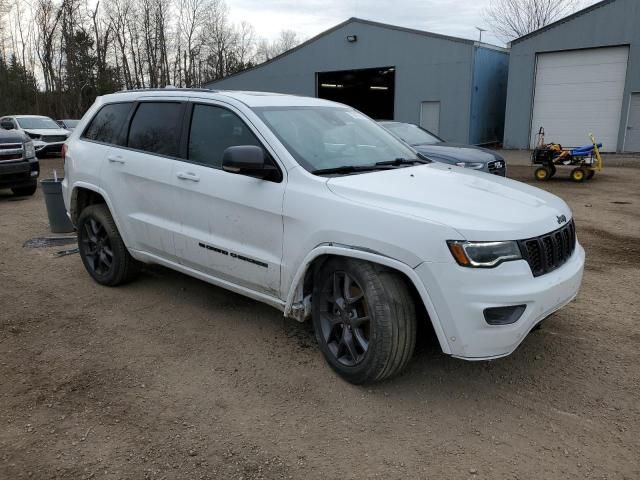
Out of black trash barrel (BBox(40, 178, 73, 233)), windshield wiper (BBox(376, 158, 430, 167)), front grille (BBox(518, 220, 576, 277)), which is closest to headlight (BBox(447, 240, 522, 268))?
front grille (BBox(518, 220, 576, 277))

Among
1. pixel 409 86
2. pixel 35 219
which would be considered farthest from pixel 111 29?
pixel 35 219

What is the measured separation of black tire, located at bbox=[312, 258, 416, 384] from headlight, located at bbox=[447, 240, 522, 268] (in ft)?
1.46

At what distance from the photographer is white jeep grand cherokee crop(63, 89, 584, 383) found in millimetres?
2959

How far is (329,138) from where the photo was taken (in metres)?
4.09

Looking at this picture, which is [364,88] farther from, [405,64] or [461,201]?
[461,201]

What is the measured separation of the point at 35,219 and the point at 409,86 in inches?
760

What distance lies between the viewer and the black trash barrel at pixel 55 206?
303 inches

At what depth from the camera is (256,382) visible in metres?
3.56

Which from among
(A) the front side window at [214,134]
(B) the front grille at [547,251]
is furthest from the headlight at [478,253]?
(A) the front side window at [214,134]

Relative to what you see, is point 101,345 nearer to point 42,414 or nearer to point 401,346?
point 42,414

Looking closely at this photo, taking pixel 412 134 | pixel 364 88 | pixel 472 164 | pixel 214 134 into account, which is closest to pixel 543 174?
pixel 412 134

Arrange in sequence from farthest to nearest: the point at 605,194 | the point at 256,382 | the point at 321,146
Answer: the point at 605,194 → the point at 321,146 → the point at 256,382

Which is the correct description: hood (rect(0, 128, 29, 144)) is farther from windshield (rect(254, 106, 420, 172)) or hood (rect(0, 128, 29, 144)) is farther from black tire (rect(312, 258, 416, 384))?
black tire (rect(312, 258, 416, 384))

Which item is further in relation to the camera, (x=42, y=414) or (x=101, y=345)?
(x=101, y=345)
